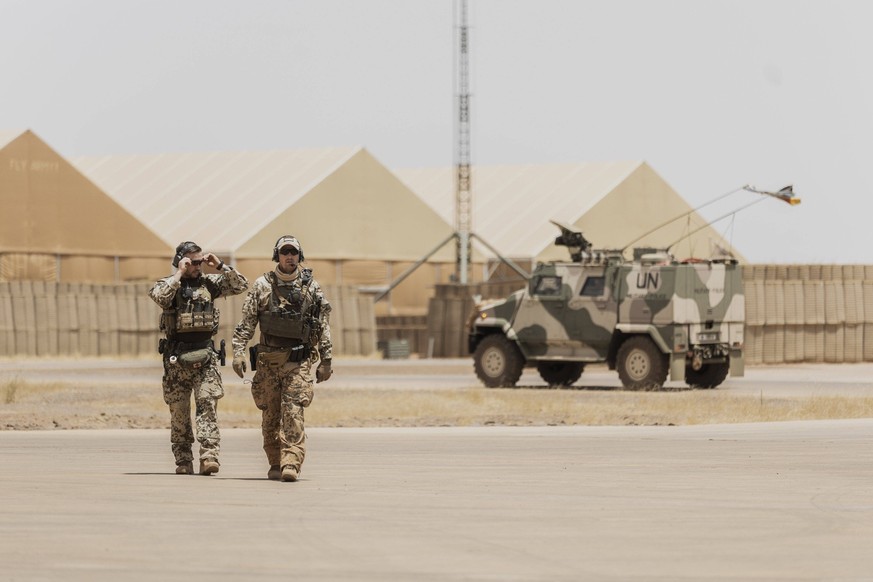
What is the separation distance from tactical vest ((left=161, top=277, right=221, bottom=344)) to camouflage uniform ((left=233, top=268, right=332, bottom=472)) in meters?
0.40

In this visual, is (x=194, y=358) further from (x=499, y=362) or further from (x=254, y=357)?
(x=499, y=362)

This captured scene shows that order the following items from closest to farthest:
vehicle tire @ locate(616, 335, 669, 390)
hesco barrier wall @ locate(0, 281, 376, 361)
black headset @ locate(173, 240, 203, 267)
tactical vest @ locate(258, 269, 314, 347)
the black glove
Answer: the black glove → tactical vest @ locate(258, 269, 314, 347) → black headset @ locate(173, 240, 203, 267) → vehicle tire @ locate(616, 335, 669, 390) → hesco barrier wall @ locate(0, 281, 376, 361)

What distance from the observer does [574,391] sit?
30016mm

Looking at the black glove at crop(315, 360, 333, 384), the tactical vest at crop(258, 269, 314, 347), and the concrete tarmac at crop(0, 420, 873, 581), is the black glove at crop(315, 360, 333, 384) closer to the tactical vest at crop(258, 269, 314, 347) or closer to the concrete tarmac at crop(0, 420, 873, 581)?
the tactical vest at crop(258, 269, 314, 347)

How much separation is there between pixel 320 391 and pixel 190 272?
15.4m

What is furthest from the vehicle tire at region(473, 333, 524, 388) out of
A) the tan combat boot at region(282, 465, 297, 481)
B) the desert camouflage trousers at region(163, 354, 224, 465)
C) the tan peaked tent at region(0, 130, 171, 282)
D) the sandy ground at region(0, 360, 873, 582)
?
the tan peaked tent at region(0, 130, 171, 282)

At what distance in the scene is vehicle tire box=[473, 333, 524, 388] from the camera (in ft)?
102

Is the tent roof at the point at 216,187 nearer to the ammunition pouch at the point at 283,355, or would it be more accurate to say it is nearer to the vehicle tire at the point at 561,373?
the vehicle tire at the point at 561,373

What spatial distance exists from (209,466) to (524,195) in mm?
64380

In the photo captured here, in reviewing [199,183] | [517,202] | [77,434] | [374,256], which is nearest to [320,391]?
[77,434]

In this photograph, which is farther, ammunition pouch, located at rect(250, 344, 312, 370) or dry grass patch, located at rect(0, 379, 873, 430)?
dry grass patch, located at rect(0, 379, 873, 430)

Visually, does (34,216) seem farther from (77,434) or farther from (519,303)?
(77,434)

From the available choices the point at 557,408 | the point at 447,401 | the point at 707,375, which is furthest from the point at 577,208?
the point at 557,408

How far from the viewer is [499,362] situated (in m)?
31.3
